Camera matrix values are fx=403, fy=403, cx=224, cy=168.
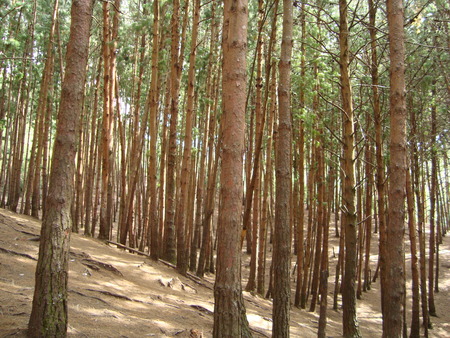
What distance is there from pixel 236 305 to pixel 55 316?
153 cm

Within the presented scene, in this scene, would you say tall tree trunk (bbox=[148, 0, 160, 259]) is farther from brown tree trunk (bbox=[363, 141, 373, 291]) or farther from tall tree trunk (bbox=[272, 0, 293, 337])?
brown tree trunk (bbox=[363, 141, 373, 291])

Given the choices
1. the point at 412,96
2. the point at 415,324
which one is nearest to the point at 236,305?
the point at 415,324

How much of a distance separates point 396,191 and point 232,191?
7.58ft

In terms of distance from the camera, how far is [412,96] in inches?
423

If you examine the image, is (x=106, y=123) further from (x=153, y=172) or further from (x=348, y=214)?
(x=348, y=214)

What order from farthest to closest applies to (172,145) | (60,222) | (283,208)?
(172,145)
(283,208)
(60,222)

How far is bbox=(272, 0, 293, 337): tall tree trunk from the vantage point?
4.84 metres

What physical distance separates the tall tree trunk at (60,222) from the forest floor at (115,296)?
0.28 m

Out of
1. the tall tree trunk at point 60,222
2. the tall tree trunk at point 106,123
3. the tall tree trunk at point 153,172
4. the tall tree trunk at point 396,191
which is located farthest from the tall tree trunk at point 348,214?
the tall tree trunk at point 106,123

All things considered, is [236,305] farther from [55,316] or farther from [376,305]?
[376,305]

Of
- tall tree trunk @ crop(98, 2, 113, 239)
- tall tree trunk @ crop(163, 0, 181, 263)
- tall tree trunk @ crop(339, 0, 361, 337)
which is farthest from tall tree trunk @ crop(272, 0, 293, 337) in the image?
tall tree trunk @ crop(98, 2, 113, 239)

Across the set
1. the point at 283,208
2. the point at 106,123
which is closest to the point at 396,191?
the point at 283,208

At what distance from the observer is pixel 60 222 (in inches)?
133

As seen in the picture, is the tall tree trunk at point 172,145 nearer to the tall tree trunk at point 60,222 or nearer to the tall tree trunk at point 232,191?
the tall tree trunk at point 232,191
